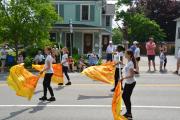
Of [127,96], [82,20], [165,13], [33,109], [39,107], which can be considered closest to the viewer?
[127,96]

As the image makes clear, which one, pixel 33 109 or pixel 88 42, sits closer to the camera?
pixel 33 109

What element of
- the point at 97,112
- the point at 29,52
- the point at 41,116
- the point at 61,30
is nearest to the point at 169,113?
the point at 97,112

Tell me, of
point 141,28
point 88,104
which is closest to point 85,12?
point 141,28

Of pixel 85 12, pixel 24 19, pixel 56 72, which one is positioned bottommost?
pixel 56 72

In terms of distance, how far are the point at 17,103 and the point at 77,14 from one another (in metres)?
31.4

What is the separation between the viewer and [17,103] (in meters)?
13.1

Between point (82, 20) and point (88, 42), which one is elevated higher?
point (82, 20)

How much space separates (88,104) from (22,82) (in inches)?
82.1

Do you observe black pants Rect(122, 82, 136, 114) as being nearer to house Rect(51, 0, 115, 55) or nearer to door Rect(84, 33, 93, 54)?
house Rect(51, 0, 115, 55)

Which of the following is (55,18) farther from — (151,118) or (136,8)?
(136,8)

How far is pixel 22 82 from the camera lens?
13.1 m

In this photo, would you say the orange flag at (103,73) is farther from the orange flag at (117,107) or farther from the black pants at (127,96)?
the orange flag at (117,107)

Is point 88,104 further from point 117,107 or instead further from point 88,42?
point 88,42

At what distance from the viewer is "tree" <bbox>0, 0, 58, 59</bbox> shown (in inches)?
1037
